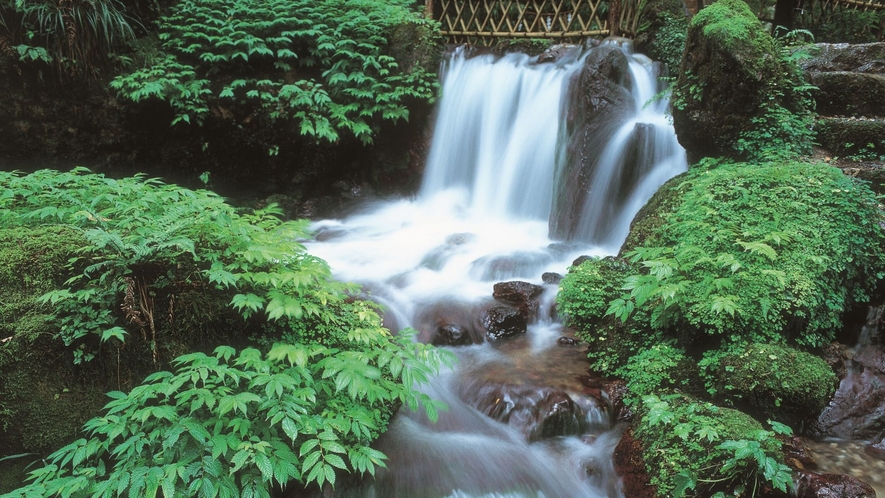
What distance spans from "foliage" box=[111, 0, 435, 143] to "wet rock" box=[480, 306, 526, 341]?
480 centimetres

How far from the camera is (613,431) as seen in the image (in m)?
4.07

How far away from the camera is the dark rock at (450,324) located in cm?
539

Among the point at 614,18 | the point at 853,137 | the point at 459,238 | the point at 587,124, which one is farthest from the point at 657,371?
the point at 614,18

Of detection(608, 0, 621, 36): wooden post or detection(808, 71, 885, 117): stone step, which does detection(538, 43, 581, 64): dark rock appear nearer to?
detection(608, 0, 621, 36): wooden post

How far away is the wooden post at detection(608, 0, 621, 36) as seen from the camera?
10.5 meters

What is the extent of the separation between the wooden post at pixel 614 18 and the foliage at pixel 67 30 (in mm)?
9189

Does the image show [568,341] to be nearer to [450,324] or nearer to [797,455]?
[450,324]

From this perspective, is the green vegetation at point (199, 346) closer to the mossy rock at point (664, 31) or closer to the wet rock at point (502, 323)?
the wet rock at point (502, 323)

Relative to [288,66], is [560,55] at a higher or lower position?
higher

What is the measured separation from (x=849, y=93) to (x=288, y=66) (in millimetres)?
8361

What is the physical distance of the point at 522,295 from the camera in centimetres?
587

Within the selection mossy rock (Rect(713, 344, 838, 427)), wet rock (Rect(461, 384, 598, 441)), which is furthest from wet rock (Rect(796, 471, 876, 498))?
wet rock (Rect(461, 384, 598, 441))

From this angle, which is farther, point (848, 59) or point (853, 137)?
point (848, 59)

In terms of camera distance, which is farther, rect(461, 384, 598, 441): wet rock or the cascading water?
rect(461, 384, 598, 441): wet rock
